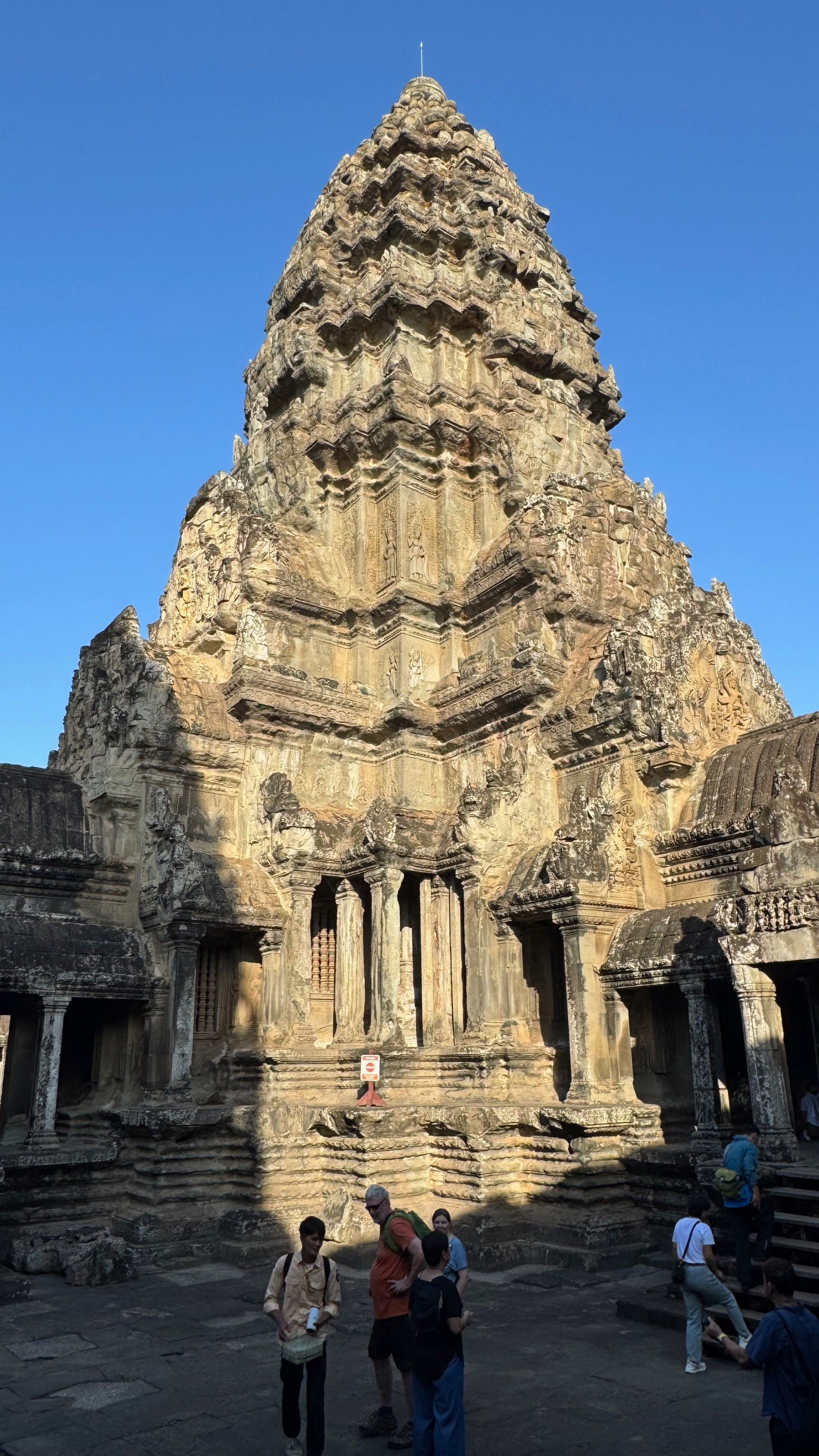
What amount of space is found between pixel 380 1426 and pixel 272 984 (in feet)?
34.5

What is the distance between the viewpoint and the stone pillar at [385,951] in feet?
57.2

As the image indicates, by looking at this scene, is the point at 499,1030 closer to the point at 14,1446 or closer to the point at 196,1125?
the point at 196,1125

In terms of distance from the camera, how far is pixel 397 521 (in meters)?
22.2

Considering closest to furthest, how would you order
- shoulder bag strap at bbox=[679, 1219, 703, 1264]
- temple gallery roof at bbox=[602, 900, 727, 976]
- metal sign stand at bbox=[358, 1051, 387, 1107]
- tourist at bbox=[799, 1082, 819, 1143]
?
shoulder bag strap at bbox=[679, 1219, 703, 1264]
temple gallery roof at bbox=[602, 900, 727, 976]
tourist at bbox=[799, 1082, 819, 1143]
metal sign stand at bbox=[358, 1051, 387, 1107]

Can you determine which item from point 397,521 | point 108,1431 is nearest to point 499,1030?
point 108,1431

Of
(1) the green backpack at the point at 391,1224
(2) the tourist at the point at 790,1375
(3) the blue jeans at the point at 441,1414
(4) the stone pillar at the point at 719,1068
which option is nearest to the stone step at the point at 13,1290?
(1) the green backpack at the point at 391,1224

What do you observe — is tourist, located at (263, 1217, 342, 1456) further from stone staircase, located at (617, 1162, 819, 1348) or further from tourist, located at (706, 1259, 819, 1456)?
stone staircase, located at (617, 1162, 819, 1348)

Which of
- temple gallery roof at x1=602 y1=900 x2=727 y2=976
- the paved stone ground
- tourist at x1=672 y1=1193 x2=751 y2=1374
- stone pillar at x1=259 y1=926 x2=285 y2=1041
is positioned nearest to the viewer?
the paved stone ground

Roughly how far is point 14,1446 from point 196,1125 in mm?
8012

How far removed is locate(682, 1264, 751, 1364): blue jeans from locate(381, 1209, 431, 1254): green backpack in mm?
2494

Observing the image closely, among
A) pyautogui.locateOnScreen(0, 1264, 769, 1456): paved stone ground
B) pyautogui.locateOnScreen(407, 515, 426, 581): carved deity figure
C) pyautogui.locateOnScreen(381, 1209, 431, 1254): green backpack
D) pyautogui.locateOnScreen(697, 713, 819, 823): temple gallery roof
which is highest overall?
pyautogui.locateOnScreen(407, 515, 426, 581): carved deity figure

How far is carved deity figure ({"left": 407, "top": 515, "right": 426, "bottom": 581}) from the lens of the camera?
21.8 meters

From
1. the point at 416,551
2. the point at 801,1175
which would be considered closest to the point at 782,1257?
the point at 801,1175

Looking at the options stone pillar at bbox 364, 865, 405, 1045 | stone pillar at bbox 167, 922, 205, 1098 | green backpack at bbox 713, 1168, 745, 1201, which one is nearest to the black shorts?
green backpack at bbox 713, 1168, 745, 1201
